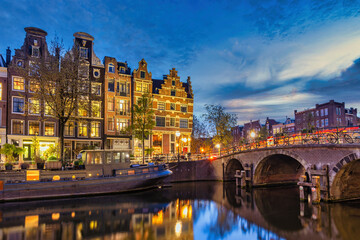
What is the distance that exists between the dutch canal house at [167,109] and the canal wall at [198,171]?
8.61 meters

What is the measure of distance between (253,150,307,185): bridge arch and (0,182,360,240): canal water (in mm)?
4334

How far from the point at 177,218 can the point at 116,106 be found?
26.0m

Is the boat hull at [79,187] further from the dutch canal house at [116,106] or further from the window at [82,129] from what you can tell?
the window at [82,129]

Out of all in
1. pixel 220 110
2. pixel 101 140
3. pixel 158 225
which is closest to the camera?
pixel 158 225

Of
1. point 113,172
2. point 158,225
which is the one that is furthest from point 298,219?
point 113,172

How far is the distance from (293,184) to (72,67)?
27.0 meters

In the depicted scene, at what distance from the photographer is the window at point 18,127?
1214 inches

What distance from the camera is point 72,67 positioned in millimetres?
24672

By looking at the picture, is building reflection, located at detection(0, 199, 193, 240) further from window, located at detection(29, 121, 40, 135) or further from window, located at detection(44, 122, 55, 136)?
window, located at detection(44, 122, 55, 136)

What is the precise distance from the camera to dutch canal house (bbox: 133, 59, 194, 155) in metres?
40.8

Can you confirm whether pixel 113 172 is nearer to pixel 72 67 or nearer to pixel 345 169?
pixel 72 67

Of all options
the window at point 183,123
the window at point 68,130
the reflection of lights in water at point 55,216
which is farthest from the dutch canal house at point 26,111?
the window at point 183,123

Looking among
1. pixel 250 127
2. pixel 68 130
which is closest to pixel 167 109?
pixel 68 130

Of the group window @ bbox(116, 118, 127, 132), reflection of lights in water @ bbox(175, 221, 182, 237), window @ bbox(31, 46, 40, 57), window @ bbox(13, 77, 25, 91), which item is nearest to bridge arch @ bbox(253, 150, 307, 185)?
reflection of lights in water @ bbox(175, 221, 182, 237)
